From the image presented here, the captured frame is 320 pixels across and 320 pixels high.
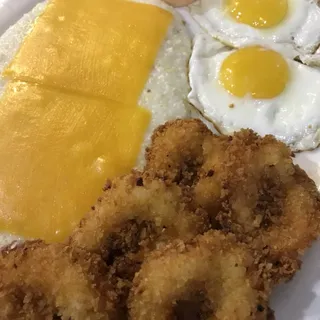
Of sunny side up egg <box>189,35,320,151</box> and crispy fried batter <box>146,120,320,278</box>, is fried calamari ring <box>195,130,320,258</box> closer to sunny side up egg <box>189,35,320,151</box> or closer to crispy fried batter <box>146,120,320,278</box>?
crispy fried batter <box>146,120,320,278</box>

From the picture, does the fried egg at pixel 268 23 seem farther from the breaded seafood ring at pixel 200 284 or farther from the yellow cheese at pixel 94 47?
the breaded seafood ring at pixel 200 284

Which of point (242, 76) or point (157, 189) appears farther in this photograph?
point (242, 76)

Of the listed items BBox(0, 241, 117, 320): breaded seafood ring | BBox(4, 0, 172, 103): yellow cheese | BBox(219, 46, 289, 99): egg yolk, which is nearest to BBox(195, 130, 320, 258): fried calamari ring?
BBox(219, 46, 289, 99): egg yolk

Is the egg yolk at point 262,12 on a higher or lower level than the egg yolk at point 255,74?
higher

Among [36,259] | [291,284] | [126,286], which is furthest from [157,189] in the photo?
[291,284]

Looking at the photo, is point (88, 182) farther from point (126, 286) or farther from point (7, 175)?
point (126, 286)

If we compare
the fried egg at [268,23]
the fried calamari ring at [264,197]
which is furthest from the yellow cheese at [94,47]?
the fried calamari ring at [264,197]

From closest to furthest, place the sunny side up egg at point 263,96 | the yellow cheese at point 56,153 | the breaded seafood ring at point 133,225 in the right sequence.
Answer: the breaded seafood ring at point 133,225 → the yellow cheese at point 56,153 → the sunny side up egg at point 263,96
